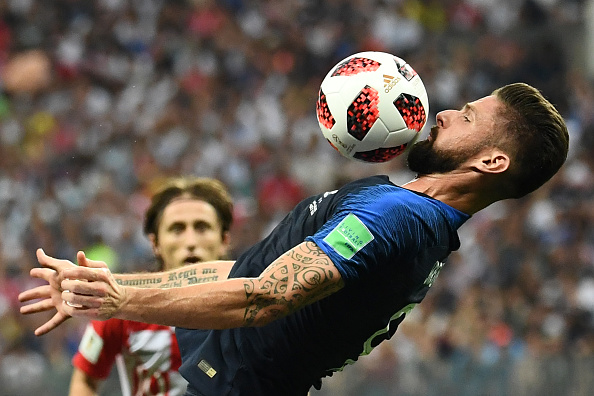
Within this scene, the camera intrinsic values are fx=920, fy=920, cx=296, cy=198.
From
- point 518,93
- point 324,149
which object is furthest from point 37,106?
point 518,93

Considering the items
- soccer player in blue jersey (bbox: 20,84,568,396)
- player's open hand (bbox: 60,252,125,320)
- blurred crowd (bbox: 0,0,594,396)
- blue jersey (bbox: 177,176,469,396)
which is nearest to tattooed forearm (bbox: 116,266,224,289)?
soccer player in blue jersey (bbox: 20,84,568,396)

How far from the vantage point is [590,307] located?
9.53 metres

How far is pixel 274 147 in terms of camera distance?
12.1 meters

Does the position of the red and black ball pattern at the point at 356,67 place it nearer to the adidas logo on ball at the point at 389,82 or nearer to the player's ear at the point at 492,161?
the adidas logo on ball at the point at 389,82

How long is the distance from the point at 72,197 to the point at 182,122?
1.86 meters

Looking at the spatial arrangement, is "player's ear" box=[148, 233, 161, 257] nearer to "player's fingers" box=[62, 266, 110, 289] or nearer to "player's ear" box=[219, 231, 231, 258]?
"player's ear" box=[219, 231, 231, 258]

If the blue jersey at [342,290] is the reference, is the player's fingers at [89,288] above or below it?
above

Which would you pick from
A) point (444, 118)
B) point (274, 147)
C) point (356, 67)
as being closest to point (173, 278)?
point (356, 67)

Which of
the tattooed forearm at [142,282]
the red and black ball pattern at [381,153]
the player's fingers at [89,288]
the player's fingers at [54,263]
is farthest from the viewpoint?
the tattooed forearm at [142,282]

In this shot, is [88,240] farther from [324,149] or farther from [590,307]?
[590,307]

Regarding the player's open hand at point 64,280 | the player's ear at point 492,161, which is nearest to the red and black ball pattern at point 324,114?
the player's ear at point 492,161

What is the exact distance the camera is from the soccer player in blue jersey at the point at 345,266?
319cm

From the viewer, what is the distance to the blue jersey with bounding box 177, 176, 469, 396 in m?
3.34

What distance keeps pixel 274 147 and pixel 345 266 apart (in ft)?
29.3
